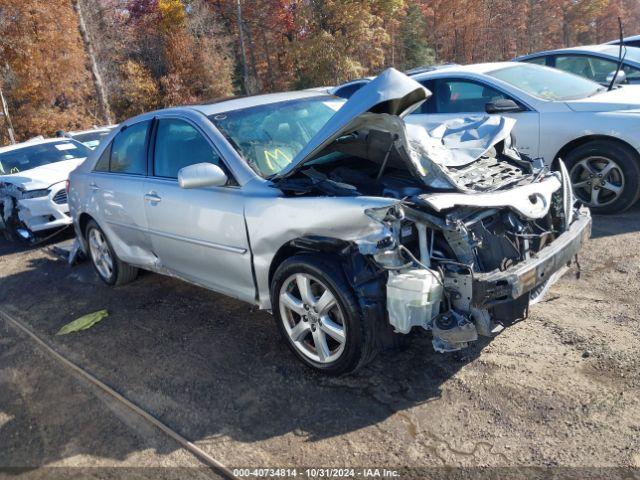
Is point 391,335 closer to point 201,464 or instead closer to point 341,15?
point 201,464

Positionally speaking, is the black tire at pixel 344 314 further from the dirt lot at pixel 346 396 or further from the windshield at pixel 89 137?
the windshield at pixel 89 137

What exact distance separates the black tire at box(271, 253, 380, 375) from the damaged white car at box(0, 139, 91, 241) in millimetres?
5704

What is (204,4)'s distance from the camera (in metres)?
34.2

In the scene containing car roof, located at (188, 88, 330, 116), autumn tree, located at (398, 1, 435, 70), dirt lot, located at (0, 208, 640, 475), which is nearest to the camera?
dirt lot, located at (0, 208, 640, 475)

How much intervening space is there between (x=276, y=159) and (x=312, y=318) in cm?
125

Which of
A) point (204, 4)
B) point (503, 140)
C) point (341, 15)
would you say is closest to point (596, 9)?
point (341, 15)

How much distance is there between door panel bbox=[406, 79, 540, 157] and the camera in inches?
235

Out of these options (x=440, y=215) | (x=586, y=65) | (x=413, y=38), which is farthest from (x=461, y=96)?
(x=413, y=38)

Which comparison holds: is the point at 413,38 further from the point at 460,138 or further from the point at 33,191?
the point at 460,138

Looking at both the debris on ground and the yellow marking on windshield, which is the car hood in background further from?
the debris on ground

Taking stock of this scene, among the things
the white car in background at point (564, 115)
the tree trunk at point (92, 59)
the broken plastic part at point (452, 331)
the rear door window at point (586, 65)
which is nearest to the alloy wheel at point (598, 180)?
the white car in background at point (564, 115)

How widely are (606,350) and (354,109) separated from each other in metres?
2.10

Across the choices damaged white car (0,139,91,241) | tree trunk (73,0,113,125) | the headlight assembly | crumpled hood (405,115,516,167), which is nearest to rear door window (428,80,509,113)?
crumpled hood (405,115,516,167)

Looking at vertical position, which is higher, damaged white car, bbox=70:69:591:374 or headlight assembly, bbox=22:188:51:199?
damaged white car, bbox=70:69:591:374
